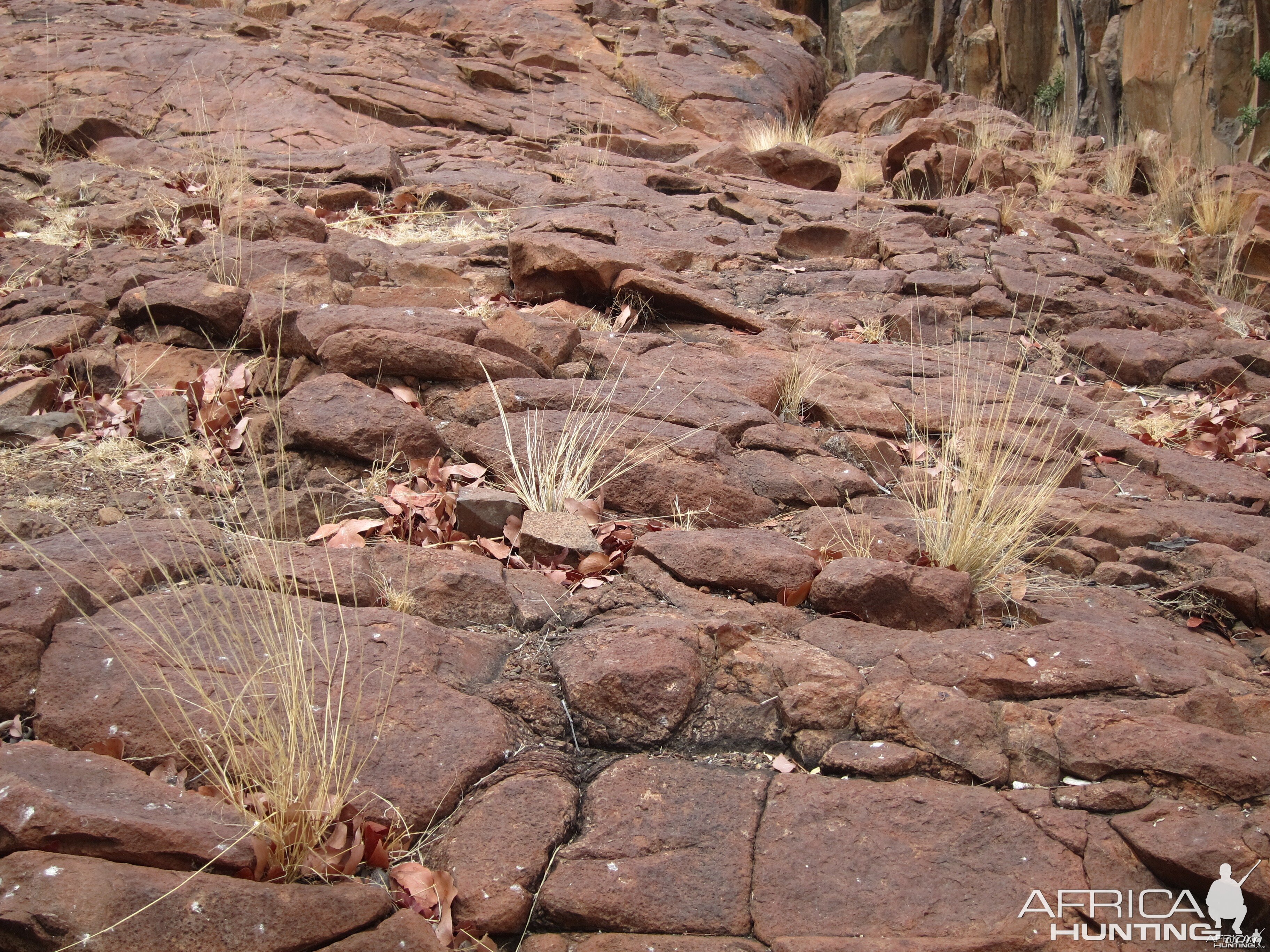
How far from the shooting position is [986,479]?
3.88 meters

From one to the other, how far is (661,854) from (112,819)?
1.14m

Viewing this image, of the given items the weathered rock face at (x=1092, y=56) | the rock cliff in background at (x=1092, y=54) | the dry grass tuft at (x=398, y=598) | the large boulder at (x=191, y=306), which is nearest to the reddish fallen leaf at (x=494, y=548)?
the dry grass tuft at (x=398, y=598)

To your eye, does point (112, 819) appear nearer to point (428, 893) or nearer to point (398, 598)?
point (428, 893)

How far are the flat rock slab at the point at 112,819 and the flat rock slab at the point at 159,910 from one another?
35 millimetres

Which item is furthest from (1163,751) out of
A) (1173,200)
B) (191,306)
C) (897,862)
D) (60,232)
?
(1173,200)

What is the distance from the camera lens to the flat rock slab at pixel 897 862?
2.13 m

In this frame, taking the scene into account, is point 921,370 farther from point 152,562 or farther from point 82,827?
point 82,827

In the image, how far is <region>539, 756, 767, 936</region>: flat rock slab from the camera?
6.97ft

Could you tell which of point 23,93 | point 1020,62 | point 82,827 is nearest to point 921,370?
point 82,827

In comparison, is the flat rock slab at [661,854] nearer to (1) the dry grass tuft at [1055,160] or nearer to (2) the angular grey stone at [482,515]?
(2) the angular grey stone at [482,515]

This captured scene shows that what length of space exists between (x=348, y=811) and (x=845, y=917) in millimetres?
1108

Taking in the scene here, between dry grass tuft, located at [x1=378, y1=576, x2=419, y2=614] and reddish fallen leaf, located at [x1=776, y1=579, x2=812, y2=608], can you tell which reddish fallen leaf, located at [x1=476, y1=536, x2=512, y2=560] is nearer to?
dry grass tuft, located at [x1=378, y1=576, x2=419, y2=614]

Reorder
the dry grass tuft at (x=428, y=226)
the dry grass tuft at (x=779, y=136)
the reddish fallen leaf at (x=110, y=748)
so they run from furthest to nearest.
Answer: the dry grass tuft at (x=779, y=136), the dry grass tuft at (x=428, y=226), the reddish fallen leaf at (x=110, y=748)

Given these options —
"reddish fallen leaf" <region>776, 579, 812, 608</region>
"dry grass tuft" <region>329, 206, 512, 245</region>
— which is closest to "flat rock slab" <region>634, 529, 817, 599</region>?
"reddish fallen leaf" <region>776, 579, 812, 608</region>
